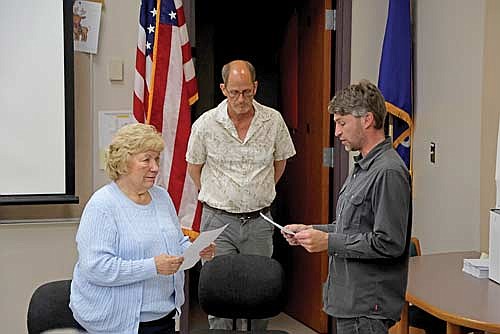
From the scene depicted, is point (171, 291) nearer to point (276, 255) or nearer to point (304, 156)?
point (304, 156)

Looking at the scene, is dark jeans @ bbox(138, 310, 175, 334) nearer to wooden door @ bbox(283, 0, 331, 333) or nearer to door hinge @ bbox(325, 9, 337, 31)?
wooden door @ bbox(283, 0, 331, 333)

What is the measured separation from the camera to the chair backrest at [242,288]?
310 centimetres

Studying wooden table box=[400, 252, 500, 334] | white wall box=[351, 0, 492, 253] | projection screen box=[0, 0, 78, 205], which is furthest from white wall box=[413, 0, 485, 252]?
projection screen box=[0, 0, 78, 205]

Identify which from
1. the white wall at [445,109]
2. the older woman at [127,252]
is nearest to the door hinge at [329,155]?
the white wall at [445,109]

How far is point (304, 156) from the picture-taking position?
4980 mm

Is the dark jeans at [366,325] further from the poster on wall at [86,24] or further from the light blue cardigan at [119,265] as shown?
the poster on wall at [86,24]

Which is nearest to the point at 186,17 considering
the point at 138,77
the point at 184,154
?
the point at 138,77

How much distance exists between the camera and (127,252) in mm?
2633

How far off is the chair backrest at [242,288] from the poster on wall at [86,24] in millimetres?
1582

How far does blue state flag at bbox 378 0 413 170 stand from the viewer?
436cm

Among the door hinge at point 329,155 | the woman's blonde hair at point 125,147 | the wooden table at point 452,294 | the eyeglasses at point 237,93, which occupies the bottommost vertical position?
the wooden table at point 452,294

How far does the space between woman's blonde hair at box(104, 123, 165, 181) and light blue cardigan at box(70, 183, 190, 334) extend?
0.08 metres

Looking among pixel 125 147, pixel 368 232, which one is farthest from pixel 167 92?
pixel 368 232

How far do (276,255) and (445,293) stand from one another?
289 centimetres
